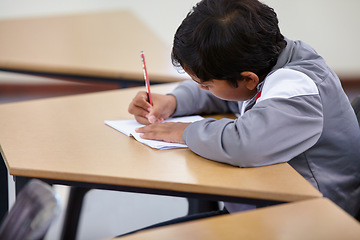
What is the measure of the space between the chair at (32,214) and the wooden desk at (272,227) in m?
0.11

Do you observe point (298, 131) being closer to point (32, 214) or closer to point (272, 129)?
point (272, 129)

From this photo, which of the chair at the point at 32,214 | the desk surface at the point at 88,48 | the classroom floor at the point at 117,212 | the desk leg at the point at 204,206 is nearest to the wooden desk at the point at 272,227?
the chair at the point at 32,214

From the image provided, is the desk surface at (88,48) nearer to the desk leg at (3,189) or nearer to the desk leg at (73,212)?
the desk leg at (73,212)

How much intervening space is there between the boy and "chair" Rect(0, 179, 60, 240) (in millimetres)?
469

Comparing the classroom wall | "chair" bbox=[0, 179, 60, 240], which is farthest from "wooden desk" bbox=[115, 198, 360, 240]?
the classroom wall

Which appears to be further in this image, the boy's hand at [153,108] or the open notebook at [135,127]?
the boy's hand at [153,108]

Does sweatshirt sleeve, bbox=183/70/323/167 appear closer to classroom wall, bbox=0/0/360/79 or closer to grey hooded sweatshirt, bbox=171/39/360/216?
grey hooded sweatshirt, bbox=171/39/360/216

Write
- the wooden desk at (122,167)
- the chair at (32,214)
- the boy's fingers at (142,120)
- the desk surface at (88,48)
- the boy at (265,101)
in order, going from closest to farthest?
the chair at (32,214) < the wooden desk at (122,167) < the boy at (265,101) < the boy's fingers at (142,120) < the desk surface at (88,48)

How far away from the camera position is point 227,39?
1.12m

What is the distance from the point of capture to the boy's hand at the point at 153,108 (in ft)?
4.66

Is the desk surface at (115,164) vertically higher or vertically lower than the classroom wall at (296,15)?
higher

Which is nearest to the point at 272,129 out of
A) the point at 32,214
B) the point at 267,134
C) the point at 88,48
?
the point at 267,134

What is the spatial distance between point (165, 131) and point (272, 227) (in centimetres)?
57

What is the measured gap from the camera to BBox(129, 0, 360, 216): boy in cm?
107
